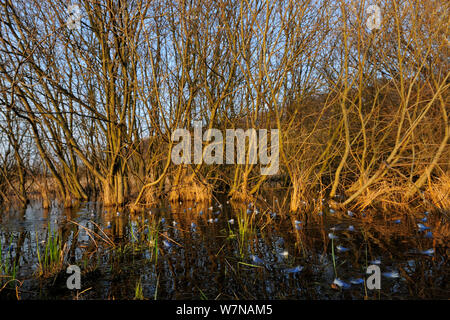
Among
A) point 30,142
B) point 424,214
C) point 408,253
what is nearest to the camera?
point 408,253

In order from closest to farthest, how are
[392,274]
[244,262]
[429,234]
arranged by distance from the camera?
[392,274]
[244,262]
[429,234]

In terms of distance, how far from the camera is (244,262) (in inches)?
112

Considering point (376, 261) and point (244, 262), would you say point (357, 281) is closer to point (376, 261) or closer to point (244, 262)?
point (376, 261)

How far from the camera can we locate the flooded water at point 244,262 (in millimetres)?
2221

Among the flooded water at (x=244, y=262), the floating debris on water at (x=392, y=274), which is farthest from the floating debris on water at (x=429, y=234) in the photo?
the floating debris on water at (x=392, y=274)

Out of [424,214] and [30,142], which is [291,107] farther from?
[30,142]

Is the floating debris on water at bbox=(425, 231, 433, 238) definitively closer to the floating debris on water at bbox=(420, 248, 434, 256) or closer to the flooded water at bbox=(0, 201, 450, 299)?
the flooded water at bbox=(0, 201, 450, 299)

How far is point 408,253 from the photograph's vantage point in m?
2.93

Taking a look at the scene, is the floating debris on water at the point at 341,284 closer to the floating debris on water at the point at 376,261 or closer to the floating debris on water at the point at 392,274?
the floating debris on water at the point at 392,274

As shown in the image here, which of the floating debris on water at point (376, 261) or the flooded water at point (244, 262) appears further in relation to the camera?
the floating debris on water at point (376, 261)

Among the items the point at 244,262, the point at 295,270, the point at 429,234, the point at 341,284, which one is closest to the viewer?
the point at 341,284

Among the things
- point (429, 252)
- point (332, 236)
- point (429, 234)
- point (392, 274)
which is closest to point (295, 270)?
point (392, 274)
